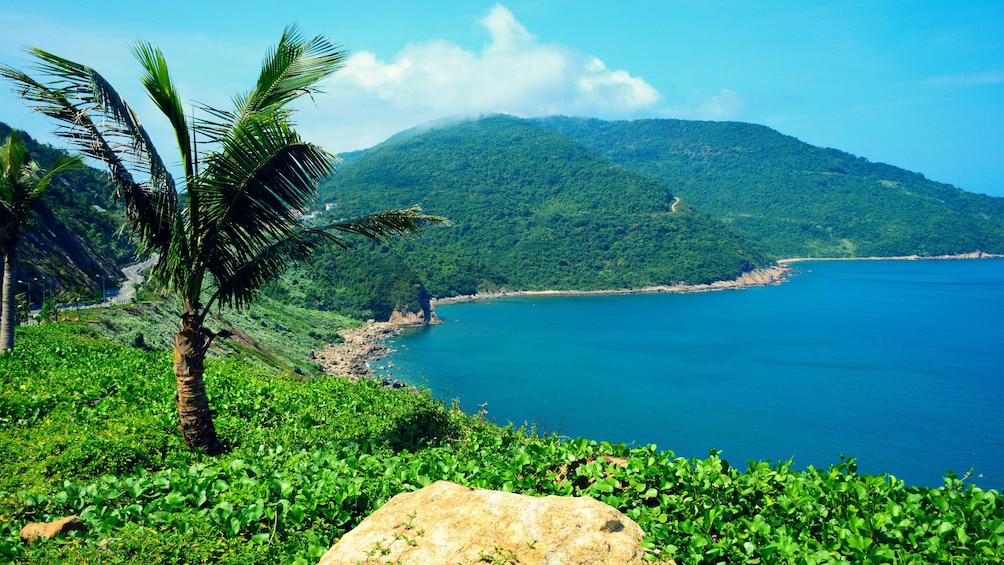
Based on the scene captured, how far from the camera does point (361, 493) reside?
4.43m

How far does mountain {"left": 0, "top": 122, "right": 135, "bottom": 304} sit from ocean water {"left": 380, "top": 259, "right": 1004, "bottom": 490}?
2259 centimetres

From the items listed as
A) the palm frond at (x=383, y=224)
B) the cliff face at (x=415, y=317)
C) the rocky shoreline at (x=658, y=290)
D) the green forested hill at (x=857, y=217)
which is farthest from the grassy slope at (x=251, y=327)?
the green forested hill at (x=857, y=217)

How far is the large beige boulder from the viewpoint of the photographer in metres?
3.27

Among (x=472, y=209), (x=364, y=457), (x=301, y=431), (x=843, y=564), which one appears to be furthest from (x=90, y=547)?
(x=472, y=209)

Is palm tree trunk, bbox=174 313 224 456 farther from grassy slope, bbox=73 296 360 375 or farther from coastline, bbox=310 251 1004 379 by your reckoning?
coastline, bbox=310 251 1004 379

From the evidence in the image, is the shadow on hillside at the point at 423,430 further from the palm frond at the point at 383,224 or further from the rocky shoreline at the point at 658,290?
the rocky shoreline at the point at 658,290

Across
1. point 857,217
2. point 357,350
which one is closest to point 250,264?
point 357,350

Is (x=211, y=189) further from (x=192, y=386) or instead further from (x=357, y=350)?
(x=357, y=350)

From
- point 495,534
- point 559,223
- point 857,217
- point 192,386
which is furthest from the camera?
point 857,217

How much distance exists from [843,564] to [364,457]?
11.8 feet

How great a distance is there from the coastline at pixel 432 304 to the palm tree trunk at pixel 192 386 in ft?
44.9

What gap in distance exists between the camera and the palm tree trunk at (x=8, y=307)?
34.3ft

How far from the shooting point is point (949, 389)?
50.4 meters

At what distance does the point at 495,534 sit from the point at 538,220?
140 meters
